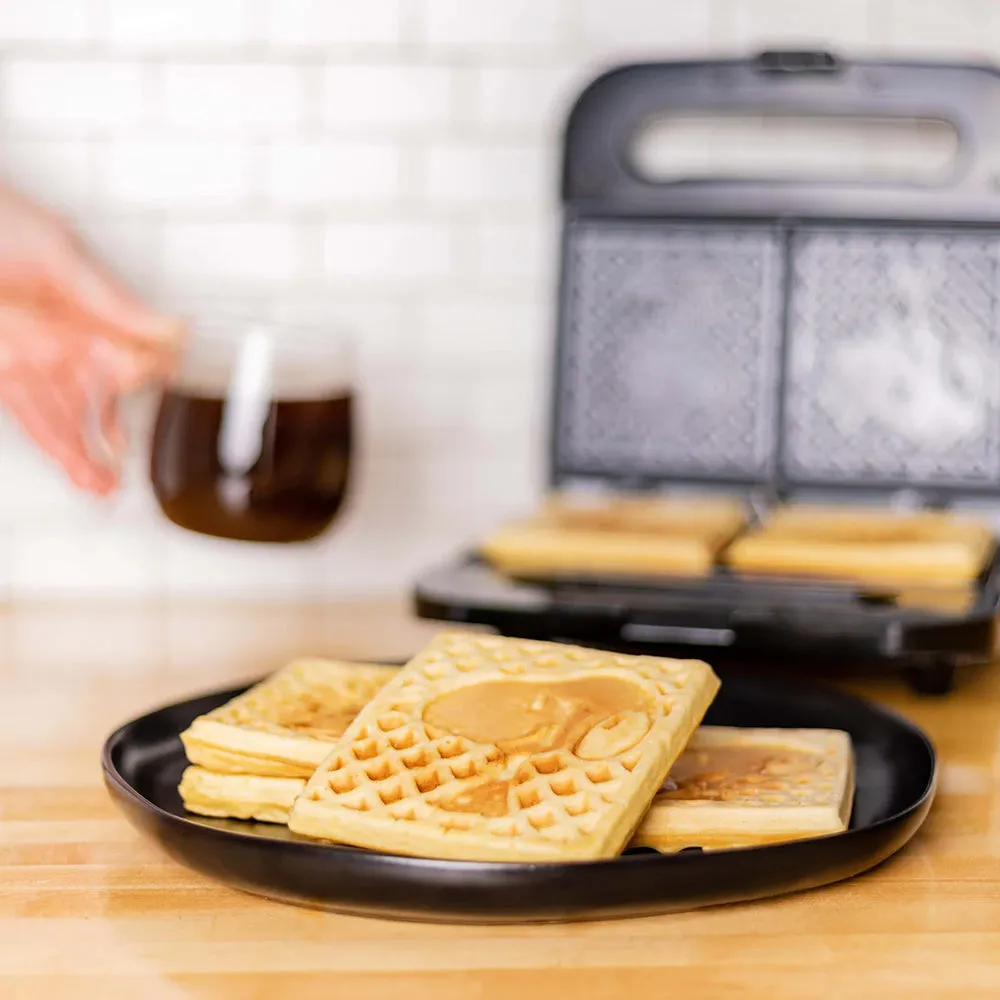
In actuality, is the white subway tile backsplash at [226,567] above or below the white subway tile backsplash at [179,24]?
below

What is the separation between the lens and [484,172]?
1.76 m

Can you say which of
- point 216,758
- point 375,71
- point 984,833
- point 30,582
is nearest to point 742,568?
point 984,833

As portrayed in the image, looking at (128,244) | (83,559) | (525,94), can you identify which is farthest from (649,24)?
(83,559)

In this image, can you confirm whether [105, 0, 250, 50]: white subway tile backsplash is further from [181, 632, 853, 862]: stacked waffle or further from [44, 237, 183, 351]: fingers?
[181, 632, 853, 862]: stacked waffle

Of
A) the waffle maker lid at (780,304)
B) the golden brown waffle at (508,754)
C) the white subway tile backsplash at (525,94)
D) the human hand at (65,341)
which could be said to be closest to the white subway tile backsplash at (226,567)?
the human hand at (65,341)

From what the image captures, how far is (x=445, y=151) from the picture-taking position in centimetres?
176

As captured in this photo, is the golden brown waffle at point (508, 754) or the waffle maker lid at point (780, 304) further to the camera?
the waffle maker lid at point (780, 304)

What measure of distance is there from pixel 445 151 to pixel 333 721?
1044mm

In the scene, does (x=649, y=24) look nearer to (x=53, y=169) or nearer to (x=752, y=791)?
(x=53, y=169)

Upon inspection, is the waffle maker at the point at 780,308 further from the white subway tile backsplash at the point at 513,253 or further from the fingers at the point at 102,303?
the fingers at the point at 102,303

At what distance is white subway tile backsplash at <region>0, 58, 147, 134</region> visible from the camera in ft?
5.59

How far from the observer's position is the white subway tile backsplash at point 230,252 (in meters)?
1.75

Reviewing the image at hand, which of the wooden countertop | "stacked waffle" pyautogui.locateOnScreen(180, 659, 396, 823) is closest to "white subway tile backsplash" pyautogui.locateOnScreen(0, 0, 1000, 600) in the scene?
the wooden countertop

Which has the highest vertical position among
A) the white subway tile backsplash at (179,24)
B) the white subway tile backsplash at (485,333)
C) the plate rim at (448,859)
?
the white subway tile backsplash at (179,24)
